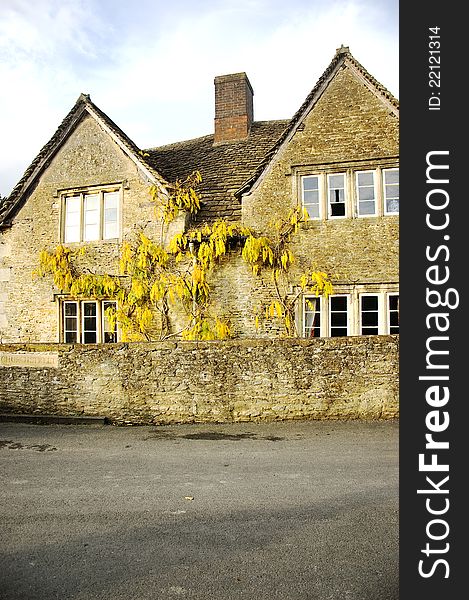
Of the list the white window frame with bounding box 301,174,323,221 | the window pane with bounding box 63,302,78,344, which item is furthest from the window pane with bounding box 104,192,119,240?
the white window frame with bounding box 301,174,323,221

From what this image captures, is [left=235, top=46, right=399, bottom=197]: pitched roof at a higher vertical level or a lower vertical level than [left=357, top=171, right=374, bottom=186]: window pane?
higher

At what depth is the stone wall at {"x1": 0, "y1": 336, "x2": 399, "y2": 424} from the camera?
11.2 m

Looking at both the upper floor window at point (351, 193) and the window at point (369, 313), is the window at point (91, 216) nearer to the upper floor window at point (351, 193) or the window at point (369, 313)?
the upper floor window at point (351, 193)

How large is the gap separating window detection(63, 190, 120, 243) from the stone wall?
19.2 ft

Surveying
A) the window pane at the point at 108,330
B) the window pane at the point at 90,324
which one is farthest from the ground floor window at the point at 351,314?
the window pane at the point at 90,324

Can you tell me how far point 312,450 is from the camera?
8.94 metres

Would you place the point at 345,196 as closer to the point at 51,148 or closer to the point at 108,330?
the point at 108,330

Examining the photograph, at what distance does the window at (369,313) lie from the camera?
569 inches

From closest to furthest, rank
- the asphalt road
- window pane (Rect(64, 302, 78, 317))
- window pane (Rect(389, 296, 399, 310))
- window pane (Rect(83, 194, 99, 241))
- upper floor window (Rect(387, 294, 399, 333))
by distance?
the asphalt road, upper floor window (Rect(387, 294, 399, 333)), window pane (Rect(389, 296, 399, 310)), window pane (Rect(64, 302, 78, 317)), window pane (Rect(83, 194, 99, 241))

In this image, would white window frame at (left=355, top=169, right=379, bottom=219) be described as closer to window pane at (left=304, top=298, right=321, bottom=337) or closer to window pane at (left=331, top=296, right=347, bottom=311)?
window pane at (left=331, top=296, right=347, bottom=311)

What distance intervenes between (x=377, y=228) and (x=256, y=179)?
11.7 feet

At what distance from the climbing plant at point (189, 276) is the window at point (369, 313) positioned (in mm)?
1074

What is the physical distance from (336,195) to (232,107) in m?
6.30

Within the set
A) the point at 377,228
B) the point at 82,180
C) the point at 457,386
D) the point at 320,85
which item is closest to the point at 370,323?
the point at 377,228
